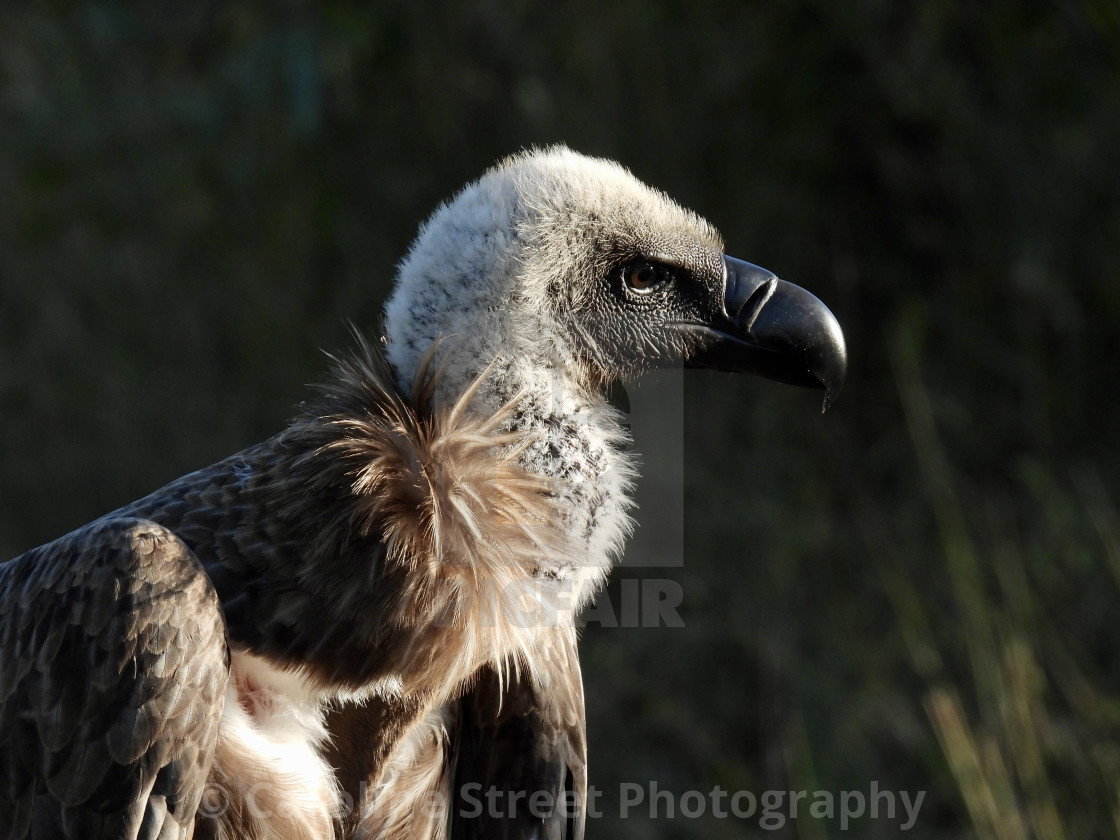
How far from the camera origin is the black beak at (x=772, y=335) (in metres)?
2.07


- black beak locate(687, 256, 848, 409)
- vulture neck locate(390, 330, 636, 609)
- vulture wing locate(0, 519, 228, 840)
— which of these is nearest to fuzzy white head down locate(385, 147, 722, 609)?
vulture neck locate(390, 330, 636, 609)

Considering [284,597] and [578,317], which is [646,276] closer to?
[578,317]

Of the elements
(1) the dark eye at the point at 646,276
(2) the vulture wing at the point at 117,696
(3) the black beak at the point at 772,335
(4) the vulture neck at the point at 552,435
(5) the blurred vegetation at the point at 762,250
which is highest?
(5) the blurred vegetation at the point at 762,250

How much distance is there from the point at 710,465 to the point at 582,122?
1.41 m

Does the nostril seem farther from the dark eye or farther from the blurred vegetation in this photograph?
the blurred vegetation

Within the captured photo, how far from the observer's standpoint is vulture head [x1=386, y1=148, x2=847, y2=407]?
195cm

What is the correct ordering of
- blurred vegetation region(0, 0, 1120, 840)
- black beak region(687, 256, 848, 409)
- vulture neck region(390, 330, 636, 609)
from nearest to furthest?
vulture neck region(390, 330, 636, 609) < black beak region(687, 256, 848, 409) < blurred vegetation region(0, 0, 1120, 840)

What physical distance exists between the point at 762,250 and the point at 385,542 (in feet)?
11.6

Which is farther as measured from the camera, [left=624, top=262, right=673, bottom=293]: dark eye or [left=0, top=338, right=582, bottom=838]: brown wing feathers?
[left=624, top=262, right=673, bottom=293]: dark eye

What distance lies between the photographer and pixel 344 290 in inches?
216

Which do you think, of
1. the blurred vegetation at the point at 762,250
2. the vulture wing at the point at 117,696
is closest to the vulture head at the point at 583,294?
the vulture wing at the point at 117,696

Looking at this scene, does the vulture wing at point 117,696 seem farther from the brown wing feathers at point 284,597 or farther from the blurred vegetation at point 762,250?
A: the blurred vegetation at point 762,250

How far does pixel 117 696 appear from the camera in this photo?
177 cm

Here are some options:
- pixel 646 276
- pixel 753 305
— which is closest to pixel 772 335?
pixel 753 305
